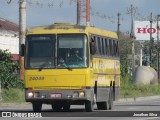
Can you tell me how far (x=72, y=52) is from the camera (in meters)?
29.5

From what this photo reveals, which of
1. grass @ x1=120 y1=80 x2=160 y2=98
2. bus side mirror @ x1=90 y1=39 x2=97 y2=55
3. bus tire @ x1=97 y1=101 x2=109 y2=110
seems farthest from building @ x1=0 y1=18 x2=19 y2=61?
bus side mirror @ x1=90 y1=39 x2=97 y2=55

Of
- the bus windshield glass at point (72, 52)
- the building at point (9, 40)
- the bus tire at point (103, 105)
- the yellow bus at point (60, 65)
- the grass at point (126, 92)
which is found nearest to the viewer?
the yellow bus at point (60, 65)

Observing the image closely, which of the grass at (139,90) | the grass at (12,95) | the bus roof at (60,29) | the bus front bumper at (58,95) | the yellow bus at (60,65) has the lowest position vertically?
the grass at (139,90)

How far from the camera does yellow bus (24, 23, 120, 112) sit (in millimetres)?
29312

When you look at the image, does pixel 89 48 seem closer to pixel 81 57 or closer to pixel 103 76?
pixel 81 57

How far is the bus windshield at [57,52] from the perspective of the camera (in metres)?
29.5

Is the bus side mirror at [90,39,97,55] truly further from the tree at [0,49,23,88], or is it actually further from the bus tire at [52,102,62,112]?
the tree at [0,49,23,88]

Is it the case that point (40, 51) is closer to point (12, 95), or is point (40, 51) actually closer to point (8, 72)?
point (12, 95)

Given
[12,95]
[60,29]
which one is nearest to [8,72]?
[12,95]

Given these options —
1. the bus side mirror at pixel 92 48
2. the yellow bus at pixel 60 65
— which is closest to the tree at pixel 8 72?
the yellow bus at pixel 60 65

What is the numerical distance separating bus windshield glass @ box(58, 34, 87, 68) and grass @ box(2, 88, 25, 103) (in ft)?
37.4

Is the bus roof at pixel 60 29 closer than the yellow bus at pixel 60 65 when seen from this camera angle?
No

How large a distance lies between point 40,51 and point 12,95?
12334mm

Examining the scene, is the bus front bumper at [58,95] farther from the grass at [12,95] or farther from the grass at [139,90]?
the grass at [139,90]
